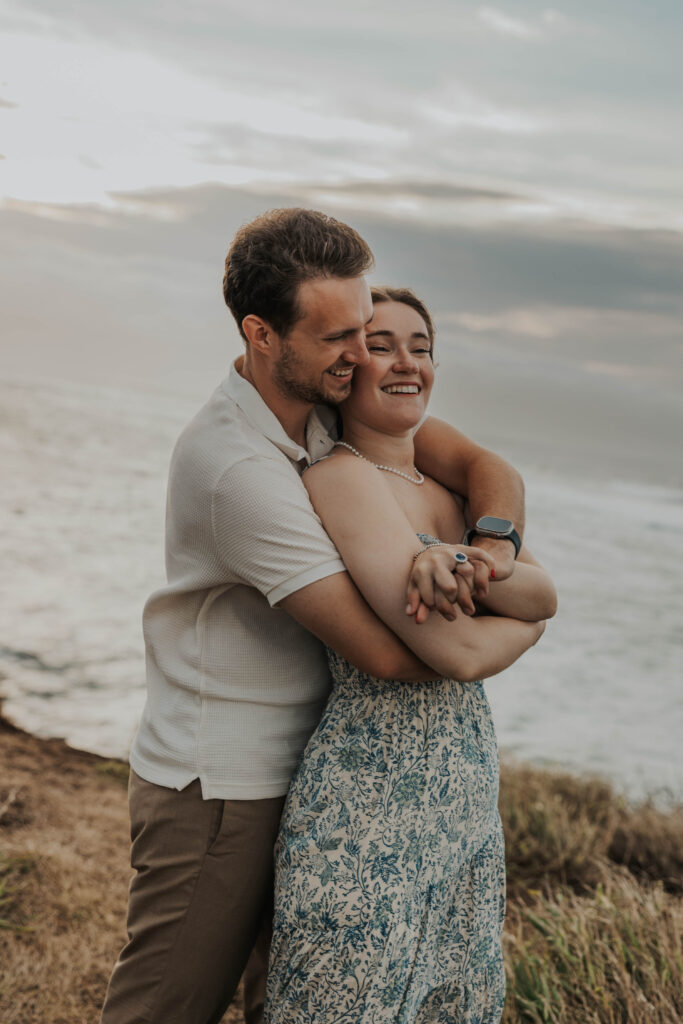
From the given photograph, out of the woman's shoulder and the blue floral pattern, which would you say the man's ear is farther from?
the blue floral pattern

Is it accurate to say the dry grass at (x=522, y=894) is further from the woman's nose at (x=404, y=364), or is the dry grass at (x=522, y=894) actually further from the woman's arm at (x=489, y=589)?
the woman's nose at (x=404, y=364)

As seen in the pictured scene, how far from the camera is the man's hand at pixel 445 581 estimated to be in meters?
2.12

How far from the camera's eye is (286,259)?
247 cm

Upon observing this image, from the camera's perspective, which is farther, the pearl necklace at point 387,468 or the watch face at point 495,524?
the pearl necklace at point 387,468

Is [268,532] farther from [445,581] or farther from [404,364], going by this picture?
[404,364]

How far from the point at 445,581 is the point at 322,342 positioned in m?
0.77

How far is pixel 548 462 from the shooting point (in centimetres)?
4512

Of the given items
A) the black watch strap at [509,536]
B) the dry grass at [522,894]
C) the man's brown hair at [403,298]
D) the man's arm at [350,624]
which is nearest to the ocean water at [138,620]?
the dry grass at [522,894]

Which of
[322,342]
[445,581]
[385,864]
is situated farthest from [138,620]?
[445,581]

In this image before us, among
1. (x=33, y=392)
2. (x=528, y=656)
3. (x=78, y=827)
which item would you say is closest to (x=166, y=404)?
(x=33, y=392)

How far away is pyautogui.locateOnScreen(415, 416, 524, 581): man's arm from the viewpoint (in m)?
2.71

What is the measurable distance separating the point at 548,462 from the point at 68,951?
42778mm

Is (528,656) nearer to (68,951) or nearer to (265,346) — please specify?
(68,951)

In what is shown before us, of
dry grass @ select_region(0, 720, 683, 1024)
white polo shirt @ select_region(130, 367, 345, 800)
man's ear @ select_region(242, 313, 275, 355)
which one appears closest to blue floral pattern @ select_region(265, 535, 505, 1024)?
white polo shirt @ select_region(130, 367, 345, 800)
